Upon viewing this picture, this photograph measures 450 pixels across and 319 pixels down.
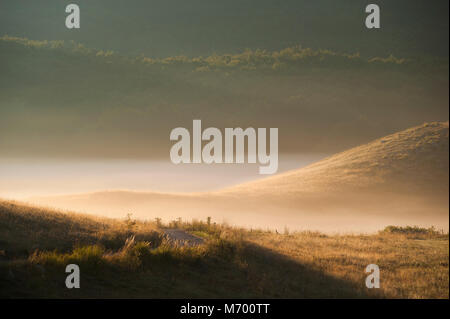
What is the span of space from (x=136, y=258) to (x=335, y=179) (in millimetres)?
22451

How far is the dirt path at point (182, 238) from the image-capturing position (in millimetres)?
13961

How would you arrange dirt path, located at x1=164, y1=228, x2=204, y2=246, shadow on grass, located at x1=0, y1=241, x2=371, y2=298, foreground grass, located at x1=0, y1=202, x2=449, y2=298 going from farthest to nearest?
dirt path, located at x1=164, y1=228, x2=204, y2=246 → foreground grass, located at x1=0, y1=202, x2=449, y2=298 → shadow on grass, located at x1=0, y1=241, x2=371, y2=298

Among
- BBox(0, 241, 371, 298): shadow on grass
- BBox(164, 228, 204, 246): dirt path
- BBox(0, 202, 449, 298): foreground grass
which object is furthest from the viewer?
BBox(164, 228, 204, 246): dirt path

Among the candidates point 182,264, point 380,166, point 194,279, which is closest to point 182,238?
point 182,264

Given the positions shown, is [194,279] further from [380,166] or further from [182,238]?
[380,166]

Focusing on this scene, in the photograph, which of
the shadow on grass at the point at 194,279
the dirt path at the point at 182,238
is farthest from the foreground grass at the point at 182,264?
the dirt path at the point at 182,238

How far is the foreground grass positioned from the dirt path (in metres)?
0.45

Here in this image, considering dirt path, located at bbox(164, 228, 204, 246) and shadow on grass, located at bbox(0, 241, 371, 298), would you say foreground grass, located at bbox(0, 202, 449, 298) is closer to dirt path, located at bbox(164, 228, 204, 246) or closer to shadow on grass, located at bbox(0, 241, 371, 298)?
shadow on grass, located at bbox(0, 241, 371, 298)

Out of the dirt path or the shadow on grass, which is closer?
the shadow on grass

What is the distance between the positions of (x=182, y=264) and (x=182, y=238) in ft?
10.6

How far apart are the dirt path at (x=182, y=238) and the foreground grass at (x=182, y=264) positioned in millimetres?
454

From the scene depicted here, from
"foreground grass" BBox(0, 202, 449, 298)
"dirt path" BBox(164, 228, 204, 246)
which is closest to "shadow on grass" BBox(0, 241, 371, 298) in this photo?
"foreground grass" BBox(0, 202, 449, 298)

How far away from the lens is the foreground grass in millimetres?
9836
